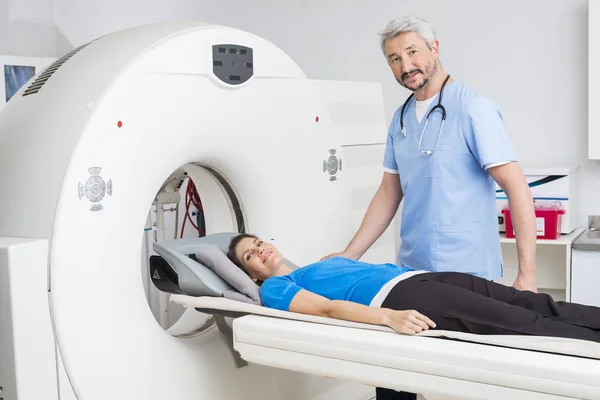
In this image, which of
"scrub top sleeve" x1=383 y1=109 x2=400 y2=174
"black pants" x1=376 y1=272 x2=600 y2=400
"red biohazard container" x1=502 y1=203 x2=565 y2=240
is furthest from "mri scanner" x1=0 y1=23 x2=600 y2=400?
"red biohazard container" x1=502 y1=203 x2=565 y2=240

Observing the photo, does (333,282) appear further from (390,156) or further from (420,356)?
(390,156)

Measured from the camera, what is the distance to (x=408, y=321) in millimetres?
1558

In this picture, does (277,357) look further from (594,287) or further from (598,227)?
(598,227)

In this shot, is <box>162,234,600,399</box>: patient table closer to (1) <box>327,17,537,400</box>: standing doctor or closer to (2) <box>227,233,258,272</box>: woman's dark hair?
(2) <box>227,233,258,272</box>: woman's dark hair

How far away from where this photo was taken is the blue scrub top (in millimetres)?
2055

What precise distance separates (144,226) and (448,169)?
849 mm

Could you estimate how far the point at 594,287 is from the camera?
9.34ft

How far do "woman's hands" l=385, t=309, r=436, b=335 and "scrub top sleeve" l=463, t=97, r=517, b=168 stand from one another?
1.98 feet

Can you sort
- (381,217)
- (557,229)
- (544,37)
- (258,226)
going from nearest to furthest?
(258,226), (381,217), (557,229), (544,37)

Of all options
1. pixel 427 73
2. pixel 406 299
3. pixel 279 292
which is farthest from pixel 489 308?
pixel 427 73

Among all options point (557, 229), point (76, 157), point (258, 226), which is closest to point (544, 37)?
point (557, 229)

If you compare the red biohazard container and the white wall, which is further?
the red biohazard container

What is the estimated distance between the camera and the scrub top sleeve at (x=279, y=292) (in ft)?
5.88

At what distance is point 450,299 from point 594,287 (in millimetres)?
1386
